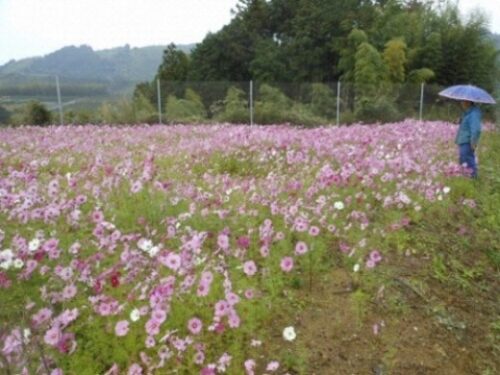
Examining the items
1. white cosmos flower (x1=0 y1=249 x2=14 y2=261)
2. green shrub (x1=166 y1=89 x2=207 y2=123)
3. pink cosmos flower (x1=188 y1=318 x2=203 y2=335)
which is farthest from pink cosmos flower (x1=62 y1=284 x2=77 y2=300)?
green shrub (x1=166 y1=89 x2=207 y2=123)

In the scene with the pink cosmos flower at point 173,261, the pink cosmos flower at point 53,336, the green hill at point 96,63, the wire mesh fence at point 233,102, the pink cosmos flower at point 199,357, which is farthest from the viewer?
the green hill at point 96,63

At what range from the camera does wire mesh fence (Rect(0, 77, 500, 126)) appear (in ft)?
61.6

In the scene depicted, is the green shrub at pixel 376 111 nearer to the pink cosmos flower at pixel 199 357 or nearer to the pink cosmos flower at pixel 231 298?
the pink cosmos flower at pixel 231 298

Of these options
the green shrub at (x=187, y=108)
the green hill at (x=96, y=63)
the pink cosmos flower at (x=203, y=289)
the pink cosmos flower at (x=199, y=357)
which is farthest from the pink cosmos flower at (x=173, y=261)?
the green hill at (x=96, y=63)

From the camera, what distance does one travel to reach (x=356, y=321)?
12.0 feet

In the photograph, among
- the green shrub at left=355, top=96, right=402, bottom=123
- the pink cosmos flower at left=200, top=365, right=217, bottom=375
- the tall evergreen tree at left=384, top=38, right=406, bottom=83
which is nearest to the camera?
the pink cosmos flower at left=200, top=365, right=217, bottom=375

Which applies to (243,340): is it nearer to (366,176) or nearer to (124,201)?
(124,201)

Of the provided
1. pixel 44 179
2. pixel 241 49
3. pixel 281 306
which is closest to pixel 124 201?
pixel 44 179

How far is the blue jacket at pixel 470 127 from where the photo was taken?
7.05 meters

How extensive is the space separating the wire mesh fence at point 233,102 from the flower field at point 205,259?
39.3 feet

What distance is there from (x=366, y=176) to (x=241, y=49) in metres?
33.5

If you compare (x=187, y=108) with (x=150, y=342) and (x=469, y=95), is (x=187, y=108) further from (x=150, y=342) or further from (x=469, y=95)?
(x=150, y=342)

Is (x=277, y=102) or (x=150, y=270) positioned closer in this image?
(x=150, y=270)

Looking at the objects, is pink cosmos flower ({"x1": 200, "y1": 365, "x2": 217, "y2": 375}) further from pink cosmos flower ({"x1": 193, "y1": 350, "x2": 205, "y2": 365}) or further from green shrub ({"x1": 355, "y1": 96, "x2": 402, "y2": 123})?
green shrub ({"x1": 355, "y1": 96, "x2": 402, "y2": 123})
